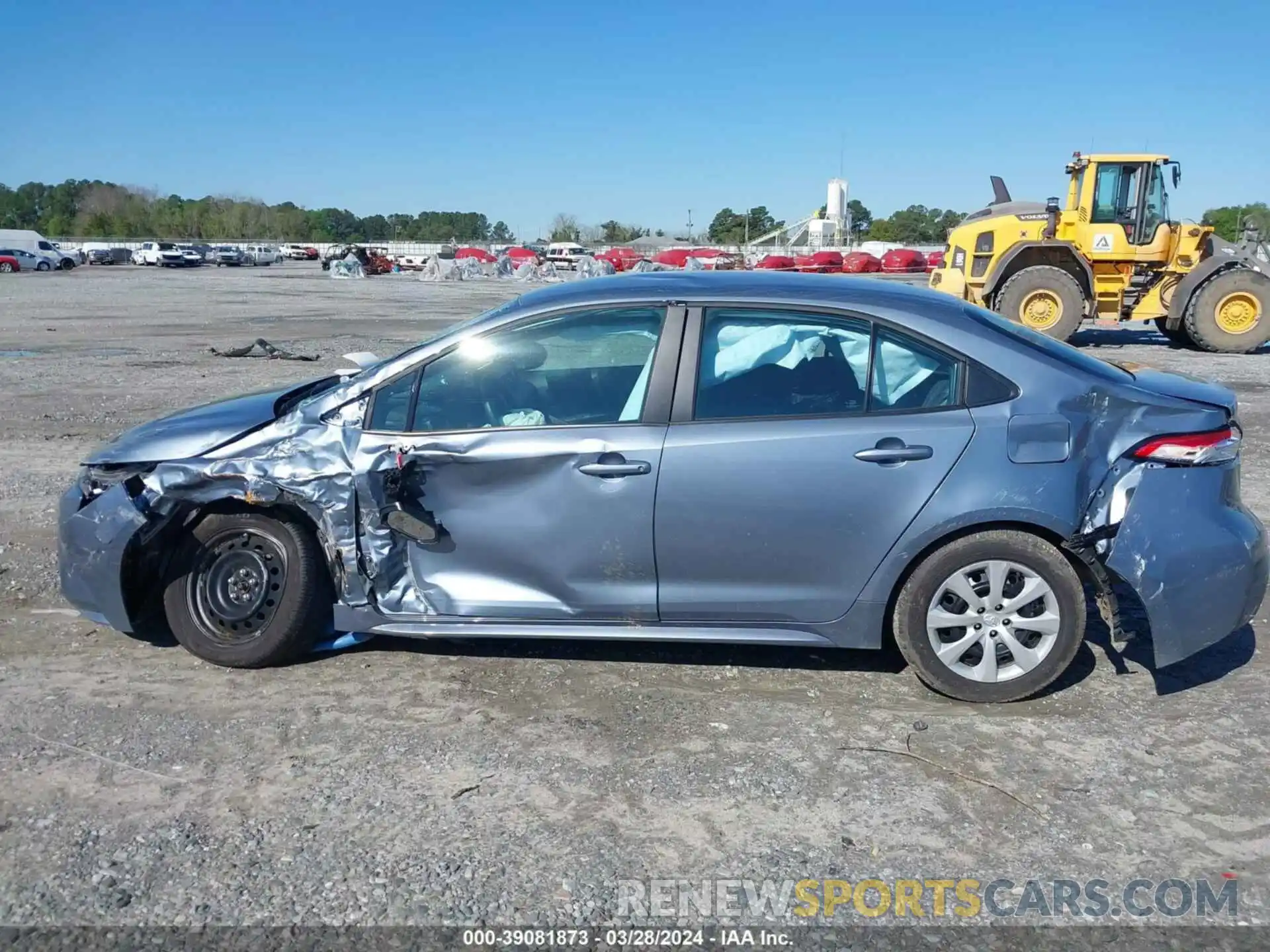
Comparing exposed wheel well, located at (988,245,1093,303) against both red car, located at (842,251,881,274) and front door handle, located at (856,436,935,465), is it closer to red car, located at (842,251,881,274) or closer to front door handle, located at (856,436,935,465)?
front door handle, located at (856,436,935,465)

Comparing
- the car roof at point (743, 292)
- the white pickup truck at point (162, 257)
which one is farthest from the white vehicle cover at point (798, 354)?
the white pickup truck at point (162, 257)

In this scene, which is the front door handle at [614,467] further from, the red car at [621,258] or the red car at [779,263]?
the red car at [621,258]

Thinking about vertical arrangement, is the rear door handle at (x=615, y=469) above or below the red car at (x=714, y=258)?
below

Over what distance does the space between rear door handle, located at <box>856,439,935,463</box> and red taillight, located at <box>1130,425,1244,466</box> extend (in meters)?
0.82

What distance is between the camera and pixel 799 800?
136 inches

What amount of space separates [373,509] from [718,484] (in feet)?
4.67

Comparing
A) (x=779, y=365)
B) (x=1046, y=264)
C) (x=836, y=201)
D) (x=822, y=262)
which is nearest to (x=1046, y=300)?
(x=1046, y=264)

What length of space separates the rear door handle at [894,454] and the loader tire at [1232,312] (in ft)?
49.6

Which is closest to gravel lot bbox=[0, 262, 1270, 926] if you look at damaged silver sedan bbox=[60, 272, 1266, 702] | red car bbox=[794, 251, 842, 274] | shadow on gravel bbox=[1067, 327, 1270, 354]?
damaged silver sedan bbox=[60, 272, 1266, 702]

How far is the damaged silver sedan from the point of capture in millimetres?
3990

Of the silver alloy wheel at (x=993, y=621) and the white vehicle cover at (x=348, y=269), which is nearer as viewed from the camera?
the silver alloy wheel at (x=993, y=621)

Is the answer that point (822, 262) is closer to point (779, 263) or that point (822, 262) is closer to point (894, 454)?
point (779, 263)

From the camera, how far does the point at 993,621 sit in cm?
406

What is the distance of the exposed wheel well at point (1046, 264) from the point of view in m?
17.1
